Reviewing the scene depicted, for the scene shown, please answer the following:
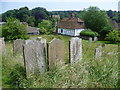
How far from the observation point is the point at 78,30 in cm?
867

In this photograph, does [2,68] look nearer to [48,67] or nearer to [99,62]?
[48,67]

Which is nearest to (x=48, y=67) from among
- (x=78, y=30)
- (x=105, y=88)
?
(x=105, y=88)

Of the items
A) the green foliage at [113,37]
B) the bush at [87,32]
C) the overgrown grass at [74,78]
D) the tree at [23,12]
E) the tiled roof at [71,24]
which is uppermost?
the tree at [23,12]

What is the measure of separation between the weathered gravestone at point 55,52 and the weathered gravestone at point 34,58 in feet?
0.51

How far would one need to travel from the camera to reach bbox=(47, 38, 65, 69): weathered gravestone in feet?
9.53

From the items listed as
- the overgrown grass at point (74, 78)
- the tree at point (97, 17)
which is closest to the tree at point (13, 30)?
the overgrown grass at point (74, 78)

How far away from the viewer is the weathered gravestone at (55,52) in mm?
2905

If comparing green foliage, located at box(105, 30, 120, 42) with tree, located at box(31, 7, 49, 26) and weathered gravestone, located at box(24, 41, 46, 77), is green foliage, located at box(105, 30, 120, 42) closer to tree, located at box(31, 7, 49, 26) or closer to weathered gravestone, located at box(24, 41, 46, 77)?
tree, located at box(31, 7, 49, 26)

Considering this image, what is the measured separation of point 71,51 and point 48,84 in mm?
1124

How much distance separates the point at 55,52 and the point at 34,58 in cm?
47

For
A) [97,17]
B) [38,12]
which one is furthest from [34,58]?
[97,17]

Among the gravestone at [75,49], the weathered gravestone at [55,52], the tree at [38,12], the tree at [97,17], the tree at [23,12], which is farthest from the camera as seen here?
the tree at [97,17]

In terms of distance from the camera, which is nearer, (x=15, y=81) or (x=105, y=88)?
(x=105, y=88)

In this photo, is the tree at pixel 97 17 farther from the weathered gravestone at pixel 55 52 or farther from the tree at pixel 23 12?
the weathered gravestone at pixel 55 52
